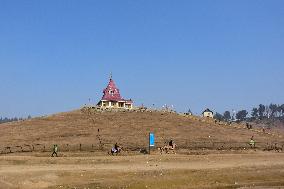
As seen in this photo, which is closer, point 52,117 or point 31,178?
point 31,178

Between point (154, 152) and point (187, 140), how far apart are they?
14.2 m

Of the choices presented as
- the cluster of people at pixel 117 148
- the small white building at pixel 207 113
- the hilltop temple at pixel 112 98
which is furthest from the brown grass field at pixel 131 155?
the small white building at pixel 207 113

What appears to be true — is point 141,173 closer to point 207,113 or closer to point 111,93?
point 111,93

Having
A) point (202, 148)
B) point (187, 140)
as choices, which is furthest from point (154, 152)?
point (187, 140)

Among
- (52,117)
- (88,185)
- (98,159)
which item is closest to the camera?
(88,185)

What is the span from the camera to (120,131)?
77250 mm

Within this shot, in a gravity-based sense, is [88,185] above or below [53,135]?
below

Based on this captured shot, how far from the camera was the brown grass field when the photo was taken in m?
36.5

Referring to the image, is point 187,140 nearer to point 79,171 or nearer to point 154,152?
point 154,152

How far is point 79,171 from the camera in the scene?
3934cm

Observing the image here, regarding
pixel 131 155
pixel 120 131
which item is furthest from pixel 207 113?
pixel 131 155

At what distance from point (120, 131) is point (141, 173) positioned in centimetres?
3812

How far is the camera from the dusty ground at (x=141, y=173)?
35.0 metres

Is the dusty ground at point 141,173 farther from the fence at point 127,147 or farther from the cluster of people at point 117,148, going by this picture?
the fence at point 127,147
